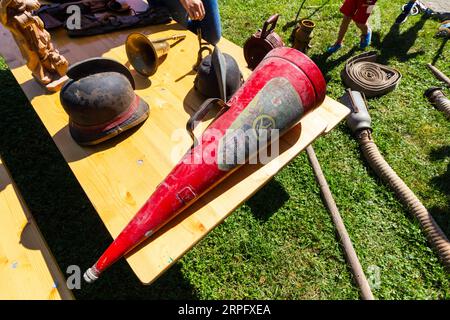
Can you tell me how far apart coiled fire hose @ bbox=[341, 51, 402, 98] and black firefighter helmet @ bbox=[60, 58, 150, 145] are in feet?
9.37

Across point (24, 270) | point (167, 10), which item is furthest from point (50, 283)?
point (167, 10)

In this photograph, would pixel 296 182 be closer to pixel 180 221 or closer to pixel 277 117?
pixel 277 117

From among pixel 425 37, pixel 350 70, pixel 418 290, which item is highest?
pixel 425 37

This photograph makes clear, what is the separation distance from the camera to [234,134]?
1506mm

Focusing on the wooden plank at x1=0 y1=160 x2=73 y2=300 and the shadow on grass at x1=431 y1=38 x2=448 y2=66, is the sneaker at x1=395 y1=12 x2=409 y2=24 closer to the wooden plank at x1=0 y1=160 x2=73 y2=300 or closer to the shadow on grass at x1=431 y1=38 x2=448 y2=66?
the shadow on grass at x1=431 y1=38 x2=448 y2=66

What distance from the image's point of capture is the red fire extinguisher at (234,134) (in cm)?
141

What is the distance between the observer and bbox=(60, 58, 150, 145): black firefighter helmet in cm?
159

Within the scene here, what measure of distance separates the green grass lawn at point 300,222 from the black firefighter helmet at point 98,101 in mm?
1235

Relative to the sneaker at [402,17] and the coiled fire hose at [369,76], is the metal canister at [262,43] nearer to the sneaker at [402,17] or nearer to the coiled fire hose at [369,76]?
the coiled fire hose at [369,76]

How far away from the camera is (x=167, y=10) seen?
276 centimetres

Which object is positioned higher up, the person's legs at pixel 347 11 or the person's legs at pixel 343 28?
the person's legs at pixel 347 11

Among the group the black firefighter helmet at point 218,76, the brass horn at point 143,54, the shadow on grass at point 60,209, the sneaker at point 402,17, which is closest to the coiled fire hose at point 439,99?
the sneaker at point 402,17

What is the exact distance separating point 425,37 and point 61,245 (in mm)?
5493

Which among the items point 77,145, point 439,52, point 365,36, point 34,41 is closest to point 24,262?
point 77,145
